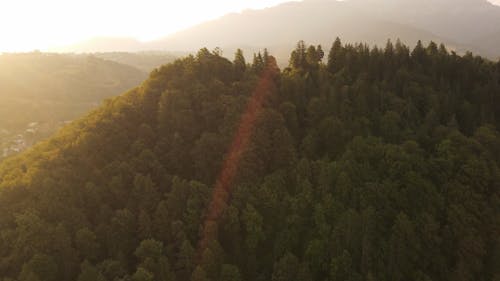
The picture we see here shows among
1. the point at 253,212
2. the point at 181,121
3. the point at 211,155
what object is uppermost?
the point at 181,121

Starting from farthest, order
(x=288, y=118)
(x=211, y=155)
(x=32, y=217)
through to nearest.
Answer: (x=288, y=118) < (x=211, y=155) < (x=32, y=217)

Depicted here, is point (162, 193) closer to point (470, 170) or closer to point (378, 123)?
point (378, 123)

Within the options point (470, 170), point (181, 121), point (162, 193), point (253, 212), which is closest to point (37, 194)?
point (162, 193)

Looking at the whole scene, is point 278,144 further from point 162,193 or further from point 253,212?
point 162,193

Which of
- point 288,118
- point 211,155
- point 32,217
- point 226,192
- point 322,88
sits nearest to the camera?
point 32,217

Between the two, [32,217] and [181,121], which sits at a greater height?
[181,121]

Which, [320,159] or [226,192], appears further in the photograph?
→ [320,159]
